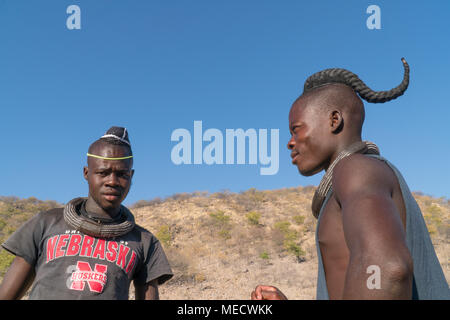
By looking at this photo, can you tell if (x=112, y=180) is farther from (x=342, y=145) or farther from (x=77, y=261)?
(x=342, y=145)

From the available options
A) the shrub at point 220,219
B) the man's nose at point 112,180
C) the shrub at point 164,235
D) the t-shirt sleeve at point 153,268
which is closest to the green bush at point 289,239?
the shrub at point 220,219

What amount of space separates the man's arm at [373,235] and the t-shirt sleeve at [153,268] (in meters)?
2.19

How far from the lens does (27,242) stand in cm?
300

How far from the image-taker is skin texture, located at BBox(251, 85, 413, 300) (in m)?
1.17

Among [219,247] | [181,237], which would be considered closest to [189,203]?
[181,237]

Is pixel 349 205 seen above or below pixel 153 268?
above

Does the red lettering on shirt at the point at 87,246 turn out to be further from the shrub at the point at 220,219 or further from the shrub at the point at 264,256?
the shrub at the point at 220,219

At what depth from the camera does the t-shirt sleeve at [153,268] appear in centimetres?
317

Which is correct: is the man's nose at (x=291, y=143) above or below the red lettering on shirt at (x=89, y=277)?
above

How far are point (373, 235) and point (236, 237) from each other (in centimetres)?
2223

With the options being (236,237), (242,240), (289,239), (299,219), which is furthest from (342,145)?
(299,219)

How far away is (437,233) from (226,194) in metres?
18.0

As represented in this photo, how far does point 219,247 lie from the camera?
70.2ft
